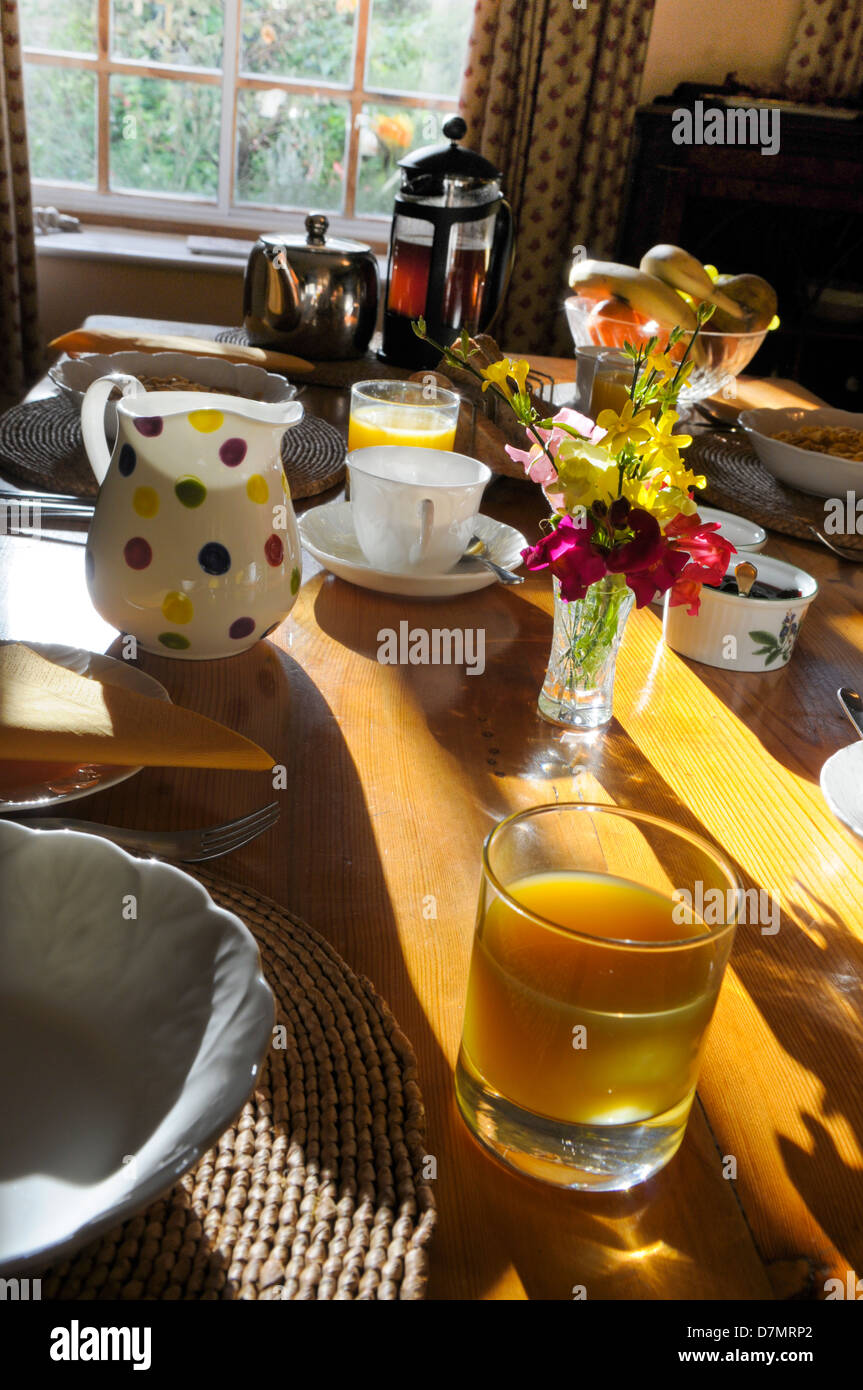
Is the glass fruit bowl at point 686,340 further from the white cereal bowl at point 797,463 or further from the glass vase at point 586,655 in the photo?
the glass vase at point 586,655

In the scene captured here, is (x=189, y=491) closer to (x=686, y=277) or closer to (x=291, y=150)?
(x=686, y=277)

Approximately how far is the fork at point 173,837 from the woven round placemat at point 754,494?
2.68 feet

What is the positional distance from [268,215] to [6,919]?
11.2ft

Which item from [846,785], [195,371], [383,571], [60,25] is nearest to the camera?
[846,785]

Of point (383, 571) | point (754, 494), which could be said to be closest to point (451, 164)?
point (754, 494)

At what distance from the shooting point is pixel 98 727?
1.91 ft

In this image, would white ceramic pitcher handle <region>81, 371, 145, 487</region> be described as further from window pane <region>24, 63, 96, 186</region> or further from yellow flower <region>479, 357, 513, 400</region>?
window pane <region>24, 63, 96, 186</region>

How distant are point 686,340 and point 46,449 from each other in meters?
0.77

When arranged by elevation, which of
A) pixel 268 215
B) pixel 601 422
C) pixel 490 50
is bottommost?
pixel 268 215

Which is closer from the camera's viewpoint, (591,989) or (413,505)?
(591,989)

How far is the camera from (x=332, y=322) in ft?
5.09

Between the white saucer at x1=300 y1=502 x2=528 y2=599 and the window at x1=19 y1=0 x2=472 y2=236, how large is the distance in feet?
8.90
